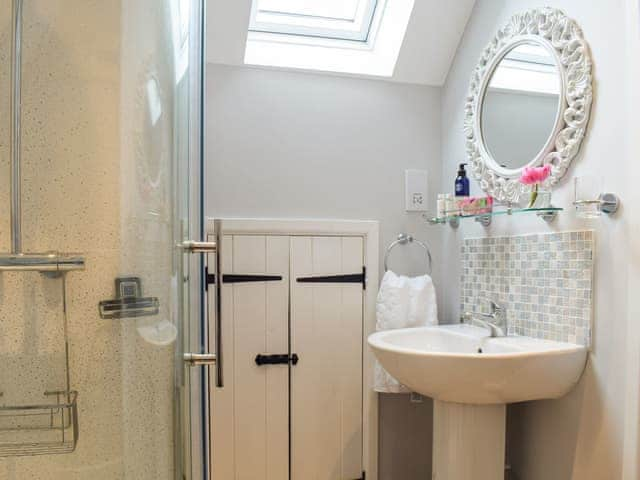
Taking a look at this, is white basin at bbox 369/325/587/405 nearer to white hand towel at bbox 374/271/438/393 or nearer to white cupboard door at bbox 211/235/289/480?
white hand towel at bbox 374/271/438/393

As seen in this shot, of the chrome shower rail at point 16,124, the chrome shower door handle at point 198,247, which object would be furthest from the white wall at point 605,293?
the chrome shower rail at point 16,124

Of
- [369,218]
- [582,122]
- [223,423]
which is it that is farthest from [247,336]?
[582,122]

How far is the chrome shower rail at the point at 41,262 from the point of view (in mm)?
1070

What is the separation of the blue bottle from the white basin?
679 millimetres

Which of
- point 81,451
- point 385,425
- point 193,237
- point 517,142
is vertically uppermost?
point 517,142

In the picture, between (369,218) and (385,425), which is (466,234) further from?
(385,425)

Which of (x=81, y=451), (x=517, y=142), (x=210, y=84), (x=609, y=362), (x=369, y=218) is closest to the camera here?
(x=81, y=451)

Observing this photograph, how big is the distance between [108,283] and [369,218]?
133cm

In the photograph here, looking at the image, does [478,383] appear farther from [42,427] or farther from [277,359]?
[42,427]

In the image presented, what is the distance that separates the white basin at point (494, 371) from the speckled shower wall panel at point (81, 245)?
2.50 ft

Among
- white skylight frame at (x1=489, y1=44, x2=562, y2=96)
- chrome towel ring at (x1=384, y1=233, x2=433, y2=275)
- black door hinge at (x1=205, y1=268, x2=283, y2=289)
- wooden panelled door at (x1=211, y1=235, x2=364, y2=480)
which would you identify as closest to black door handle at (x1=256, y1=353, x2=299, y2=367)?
wooden panelled door at (x1=211, y1=235, x2=364, y2=480)

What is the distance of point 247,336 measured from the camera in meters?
2.07

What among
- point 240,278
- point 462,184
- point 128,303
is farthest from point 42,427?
point 462,184

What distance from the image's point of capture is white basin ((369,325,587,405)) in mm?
1384
